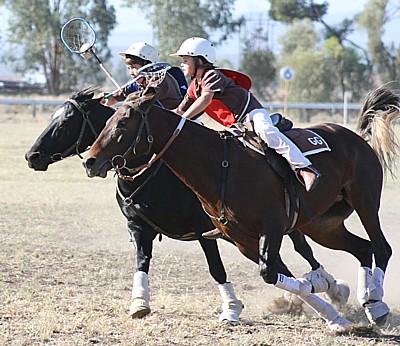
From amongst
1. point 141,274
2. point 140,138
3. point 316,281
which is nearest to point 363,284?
point 316,281

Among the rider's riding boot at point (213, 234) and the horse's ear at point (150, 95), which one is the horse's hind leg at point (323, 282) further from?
the horse's ear at point (150, 95)

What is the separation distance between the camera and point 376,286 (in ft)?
23.1

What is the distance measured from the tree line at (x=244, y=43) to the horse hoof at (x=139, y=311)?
4080 centimetres

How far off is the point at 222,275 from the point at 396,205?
25.9ft

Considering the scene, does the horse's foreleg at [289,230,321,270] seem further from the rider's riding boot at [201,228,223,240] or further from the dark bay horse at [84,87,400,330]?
the rider's riding boot at [201,228,223,240]

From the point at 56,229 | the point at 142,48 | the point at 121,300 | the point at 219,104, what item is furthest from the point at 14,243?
the point at 219,104

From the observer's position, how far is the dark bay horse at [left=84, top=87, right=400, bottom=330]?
5.97 metres

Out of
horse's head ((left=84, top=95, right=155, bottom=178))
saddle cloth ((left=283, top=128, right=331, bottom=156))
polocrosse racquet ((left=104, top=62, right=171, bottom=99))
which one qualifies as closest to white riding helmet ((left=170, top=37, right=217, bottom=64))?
polocrosse racquet ((left=104, top=62, right=171, bottom=99))

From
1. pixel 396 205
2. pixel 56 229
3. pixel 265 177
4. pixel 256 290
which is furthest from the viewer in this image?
pixel 396 205

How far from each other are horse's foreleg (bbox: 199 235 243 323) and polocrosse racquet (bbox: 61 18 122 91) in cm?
236

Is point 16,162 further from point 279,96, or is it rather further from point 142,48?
point 279,96

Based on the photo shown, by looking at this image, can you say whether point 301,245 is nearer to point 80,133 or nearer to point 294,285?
point 294,285

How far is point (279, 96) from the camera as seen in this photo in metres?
51.5

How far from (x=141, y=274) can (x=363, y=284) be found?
2003 mm
